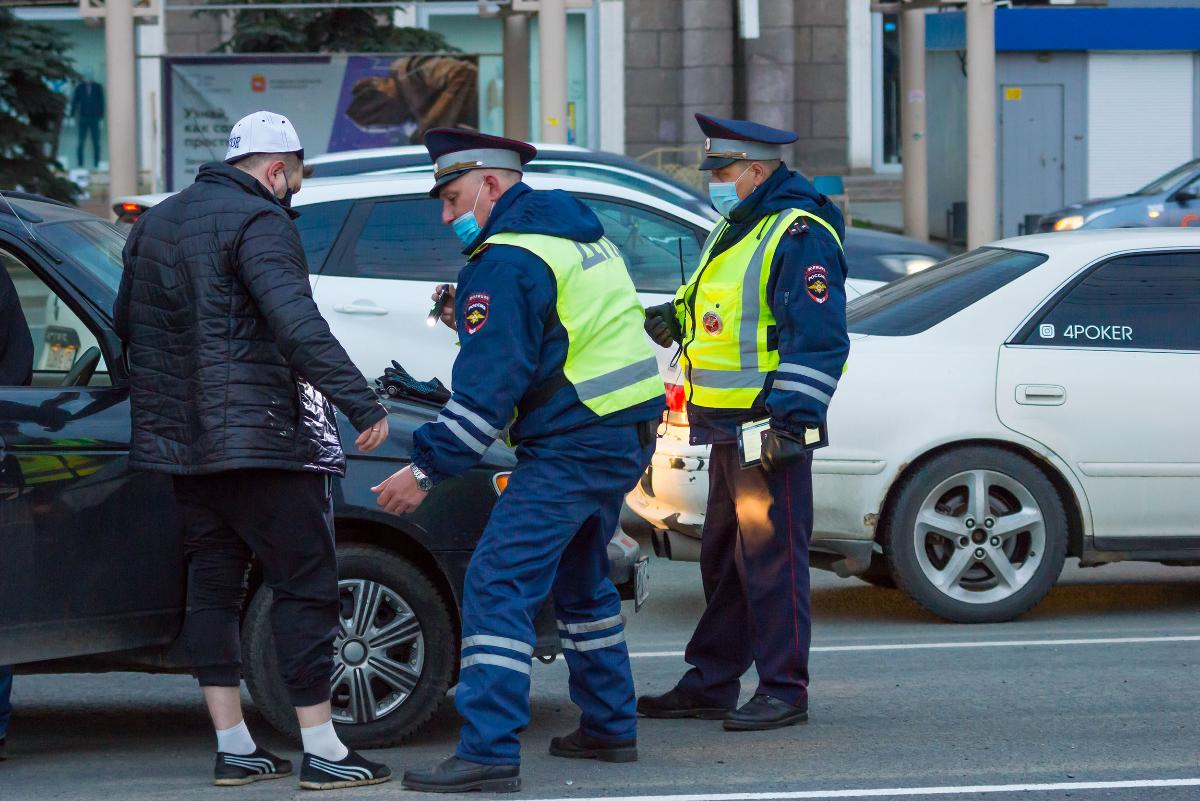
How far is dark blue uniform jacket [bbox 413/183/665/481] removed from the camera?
15.2ft

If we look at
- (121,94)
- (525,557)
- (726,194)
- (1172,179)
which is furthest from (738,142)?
(1172,179)

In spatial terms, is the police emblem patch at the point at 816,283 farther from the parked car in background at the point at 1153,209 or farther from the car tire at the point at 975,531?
the parked car in background at the point at 1153,209

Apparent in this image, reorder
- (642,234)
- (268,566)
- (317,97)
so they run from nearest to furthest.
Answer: (268,566)
(642,234)
(317,97)

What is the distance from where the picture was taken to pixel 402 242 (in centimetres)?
892

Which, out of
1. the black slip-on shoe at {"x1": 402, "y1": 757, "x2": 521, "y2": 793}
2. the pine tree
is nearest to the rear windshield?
the black slip-on shoe at {"x1": 402, "y1": 757, "x2": 521, "y2": 793}

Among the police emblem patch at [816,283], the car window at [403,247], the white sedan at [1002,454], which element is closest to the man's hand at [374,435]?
the police emblem patch at [816,283]

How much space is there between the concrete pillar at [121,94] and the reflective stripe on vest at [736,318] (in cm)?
1134

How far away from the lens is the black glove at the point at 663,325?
5.86 metres

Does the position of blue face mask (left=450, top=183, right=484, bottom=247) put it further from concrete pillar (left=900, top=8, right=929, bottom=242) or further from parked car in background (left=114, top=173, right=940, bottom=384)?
concrete pillar (left=900, top=8, right=929, bottom=242)

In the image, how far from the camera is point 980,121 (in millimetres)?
17906

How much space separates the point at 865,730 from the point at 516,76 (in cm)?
1301

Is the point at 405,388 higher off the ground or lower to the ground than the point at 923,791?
higher

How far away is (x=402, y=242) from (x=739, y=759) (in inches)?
171

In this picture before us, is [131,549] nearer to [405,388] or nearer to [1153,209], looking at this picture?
[405,388]
